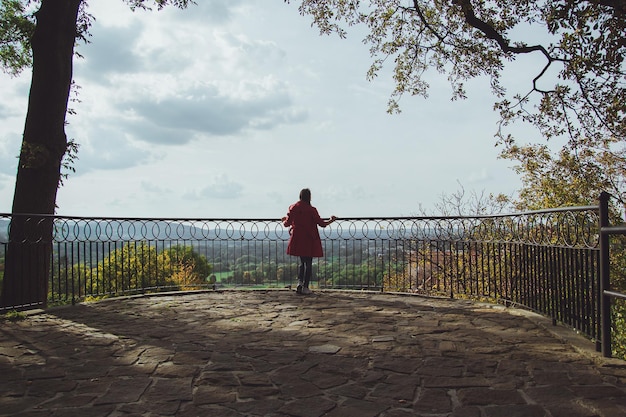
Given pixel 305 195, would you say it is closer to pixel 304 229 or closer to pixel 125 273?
pixel 304 229

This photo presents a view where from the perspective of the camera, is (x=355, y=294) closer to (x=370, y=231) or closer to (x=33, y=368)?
(x=370, y=231)

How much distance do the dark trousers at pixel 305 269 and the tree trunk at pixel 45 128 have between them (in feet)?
15.9

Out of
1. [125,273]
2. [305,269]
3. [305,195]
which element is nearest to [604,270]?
[305,195]

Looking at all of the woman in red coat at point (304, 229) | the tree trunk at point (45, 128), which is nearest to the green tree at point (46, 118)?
the tree trunk at point (45, 128)

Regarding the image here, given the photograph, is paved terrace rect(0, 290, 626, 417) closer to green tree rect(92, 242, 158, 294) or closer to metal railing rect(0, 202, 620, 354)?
metal railing rect(0, 202, 620, 354)

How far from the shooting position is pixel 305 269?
32.6 ft

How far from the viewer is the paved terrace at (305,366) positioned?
380 cm

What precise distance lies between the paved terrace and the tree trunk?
1896 millimetres

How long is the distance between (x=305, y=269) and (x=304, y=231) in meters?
0.88

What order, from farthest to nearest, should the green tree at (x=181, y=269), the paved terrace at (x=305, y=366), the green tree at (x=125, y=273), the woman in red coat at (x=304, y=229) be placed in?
1. the green tree at (x=181, y=269)
2. the green tree at (x=125, y=273)
3. the woman in red coat at (x=304, y=229)
4. the paved terrace at (x=305, y=366)

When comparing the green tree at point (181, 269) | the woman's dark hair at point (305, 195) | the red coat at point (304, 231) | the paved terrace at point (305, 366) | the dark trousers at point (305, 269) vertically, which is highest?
the woman's dark hair at point (305, 195)

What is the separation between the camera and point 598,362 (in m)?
4.80

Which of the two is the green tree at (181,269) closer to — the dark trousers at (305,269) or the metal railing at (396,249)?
the metal railing at (396,249)

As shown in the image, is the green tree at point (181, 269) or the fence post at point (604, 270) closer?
the fence post at point (604, 270)
